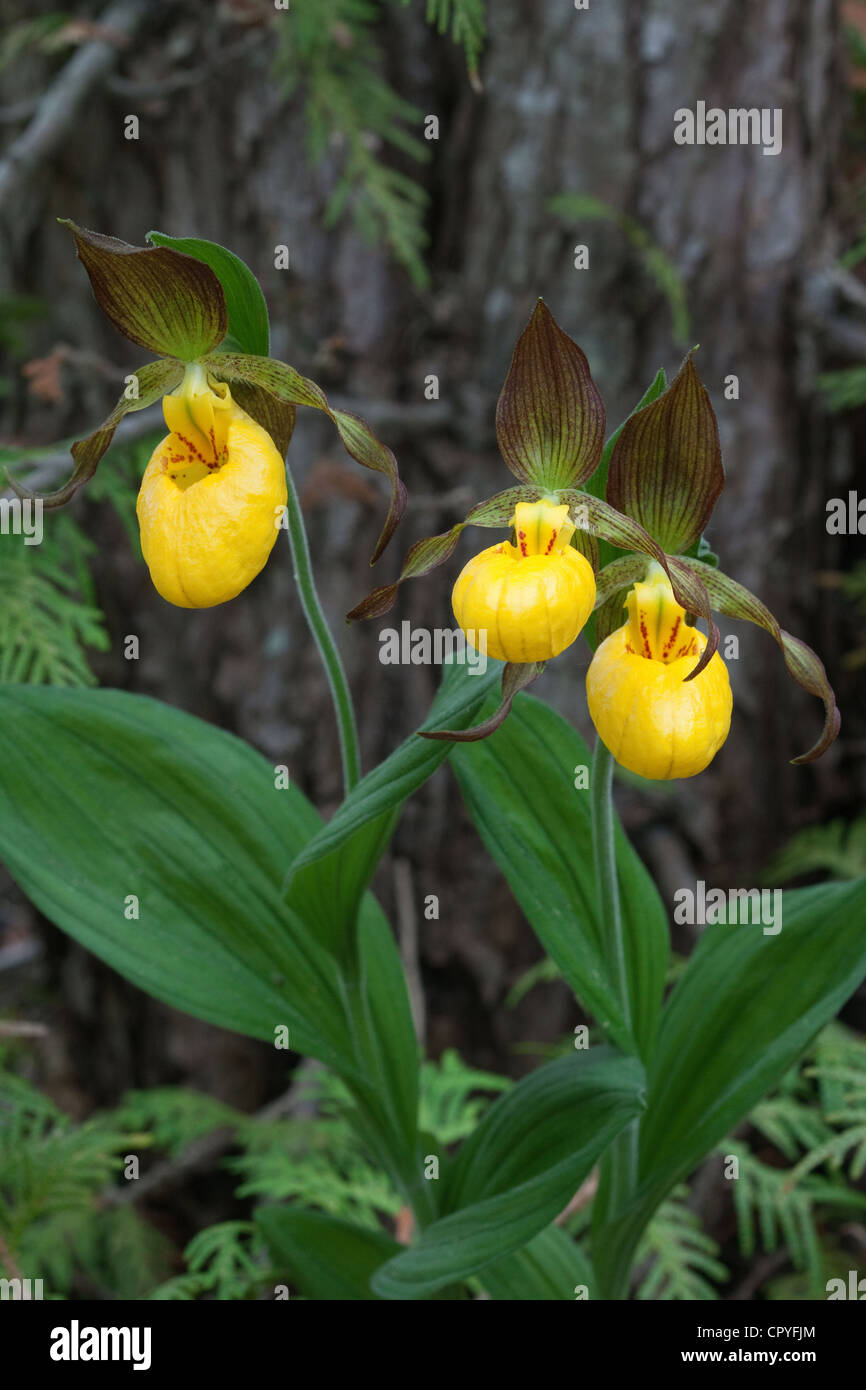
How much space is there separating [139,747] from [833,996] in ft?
2.14

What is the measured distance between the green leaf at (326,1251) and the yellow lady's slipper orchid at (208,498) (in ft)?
2.28

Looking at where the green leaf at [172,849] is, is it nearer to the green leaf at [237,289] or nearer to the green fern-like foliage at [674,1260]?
the green leaf at [237,289]

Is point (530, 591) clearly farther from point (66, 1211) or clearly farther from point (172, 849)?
point (66, 1211)

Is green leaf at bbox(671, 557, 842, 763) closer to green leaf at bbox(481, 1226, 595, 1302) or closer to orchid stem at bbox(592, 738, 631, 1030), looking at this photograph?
orchid stem at bbox(592, 738, 631, 1030)

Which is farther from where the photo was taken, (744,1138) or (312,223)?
(744,1138)

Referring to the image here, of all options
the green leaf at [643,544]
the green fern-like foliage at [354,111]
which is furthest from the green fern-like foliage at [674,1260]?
the green fern-like foliage at [354,111]

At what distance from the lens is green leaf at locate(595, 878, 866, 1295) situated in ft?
3.06

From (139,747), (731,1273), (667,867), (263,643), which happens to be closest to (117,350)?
(263,643)

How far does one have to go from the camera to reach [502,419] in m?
0.79

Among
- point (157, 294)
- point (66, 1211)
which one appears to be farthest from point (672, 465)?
point (66, 1211)

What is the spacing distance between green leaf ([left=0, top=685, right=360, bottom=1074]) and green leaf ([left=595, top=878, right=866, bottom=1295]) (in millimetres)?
293

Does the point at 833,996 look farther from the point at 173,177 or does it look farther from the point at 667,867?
the point at 173,177

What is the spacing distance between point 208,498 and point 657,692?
363 mm

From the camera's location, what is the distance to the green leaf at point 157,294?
738 mm
